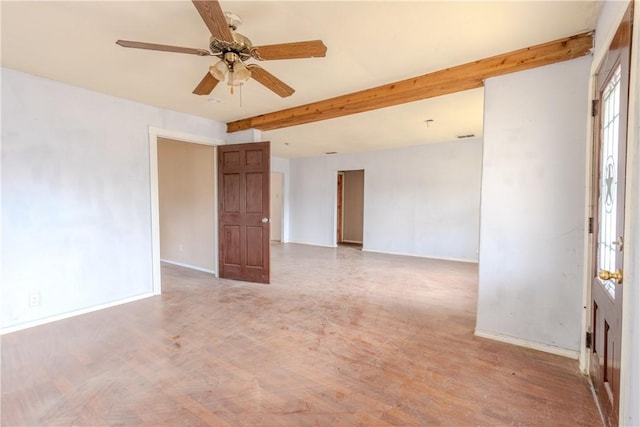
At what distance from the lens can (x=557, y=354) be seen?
2.30m

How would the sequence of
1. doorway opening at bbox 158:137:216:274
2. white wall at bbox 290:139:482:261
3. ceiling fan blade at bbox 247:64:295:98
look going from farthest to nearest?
1. white wall at bbox 290:139:482:261
2. doorway opening at bbox 158:137:216:274
3. ceiling fan blade at bbox 247:64:295:98

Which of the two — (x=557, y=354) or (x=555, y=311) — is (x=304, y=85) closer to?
(x=555, y=311)

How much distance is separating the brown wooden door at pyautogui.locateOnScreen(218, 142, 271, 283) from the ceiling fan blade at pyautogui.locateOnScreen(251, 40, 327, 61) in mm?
2279

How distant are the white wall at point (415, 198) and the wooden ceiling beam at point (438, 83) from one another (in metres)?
3.25

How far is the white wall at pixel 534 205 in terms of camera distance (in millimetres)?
2244

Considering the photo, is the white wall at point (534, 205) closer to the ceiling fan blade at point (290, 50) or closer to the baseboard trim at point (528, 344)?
the baseboard trim at point (528, 344)

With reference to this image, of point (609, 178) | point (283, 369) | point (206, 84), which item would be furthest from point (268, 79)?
point (609, 178)

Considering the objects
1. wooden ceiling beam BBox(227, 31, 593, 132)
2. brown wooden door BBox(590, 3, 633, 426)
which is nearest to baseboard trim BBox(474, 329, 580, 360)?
brown wooden door BBox(590, 3, 633, 426)

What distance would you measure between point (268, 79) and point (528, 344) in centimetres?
303

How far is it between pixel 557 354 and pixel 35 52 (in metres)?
4.84

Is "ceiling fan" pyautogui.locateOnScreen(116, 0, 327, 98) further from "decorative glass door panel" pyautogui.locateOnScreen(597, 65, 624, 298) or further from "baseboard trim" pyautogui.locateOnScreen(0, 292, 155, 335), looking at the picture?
"baseboard trim" pyautogui.locateOnScreen(0, 292, 155, 335)

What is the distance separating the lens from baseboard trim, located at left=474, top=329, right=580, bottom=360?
2.28m

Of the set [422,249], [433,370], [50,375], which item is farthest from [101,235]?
[422,249]

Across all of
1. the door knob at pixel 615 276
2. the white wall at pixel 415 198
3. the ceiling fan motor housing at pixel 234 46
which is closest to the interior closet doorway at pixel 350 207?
the white wall at pixel 415 198
